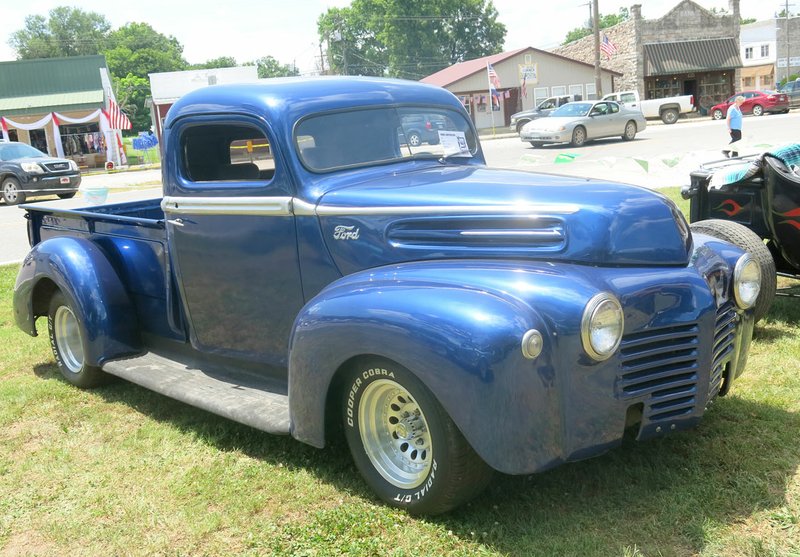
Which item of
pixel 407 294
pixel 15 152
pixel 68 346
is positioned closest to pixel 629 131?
pixel 15 152

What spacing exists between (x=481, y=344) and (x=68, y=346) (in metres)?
3.62

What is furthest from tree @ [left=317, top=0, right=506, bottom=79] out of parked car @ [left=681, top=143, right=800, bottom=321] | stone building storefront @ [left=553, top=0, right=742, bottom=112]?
parked car @ [left=681, top=143, right=800, bottom=321]

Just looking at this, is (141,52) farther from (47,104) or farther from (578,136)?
(578,136)

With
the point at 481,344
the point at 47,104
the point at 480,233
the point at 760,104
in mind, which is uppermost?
the point at 47,104

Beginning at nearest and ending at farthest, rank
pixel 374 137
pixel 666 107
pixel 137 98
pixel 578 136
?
pixel 374 137 < pixel 578 136 < pixel 666 107 < pixel 137 98

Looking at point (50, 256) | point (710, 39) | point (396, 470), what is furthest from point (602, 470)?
point (710, 39)

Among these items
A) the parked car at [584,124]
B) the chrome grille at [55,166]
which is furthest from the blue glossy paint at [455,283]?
the parked car at [584,124]

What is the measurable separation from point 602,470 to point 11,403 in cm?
365

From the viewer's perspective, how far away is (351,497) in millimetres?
3465

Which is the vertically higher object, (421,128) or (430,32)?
(430,32)

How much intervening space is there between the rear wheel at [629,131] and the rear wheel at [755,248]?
21.8 m

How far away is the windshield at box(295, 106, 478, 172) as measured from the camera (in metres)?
3.91

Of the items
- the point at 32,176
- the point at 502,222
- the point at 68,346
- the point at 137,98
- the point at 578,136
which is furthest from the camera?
the point at 137,98

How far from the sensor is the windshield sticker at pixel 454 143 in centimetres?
439
